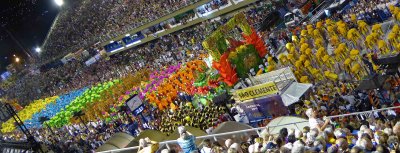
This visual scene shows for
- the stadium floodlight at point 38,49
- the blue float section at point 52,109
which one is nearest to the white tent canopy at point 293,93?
the blue float section at point 52,109

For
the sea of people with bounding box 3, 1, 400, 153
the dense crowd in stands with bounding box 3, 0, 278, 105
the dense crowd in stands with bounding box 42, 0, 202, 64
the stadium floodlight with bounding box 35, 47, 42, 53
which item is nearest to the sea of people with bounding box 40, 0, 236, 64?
the dense crowd in stands with bounding box 42, 0, 202, 64

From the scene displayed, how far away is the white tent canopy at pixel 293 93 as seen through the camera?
1806cm

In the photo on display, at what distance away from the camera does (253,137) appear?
1168 centimetres

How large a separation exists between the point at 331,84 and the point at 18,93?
5849 cm

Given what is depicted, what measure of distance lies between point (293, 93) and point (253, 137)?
7.13 meters

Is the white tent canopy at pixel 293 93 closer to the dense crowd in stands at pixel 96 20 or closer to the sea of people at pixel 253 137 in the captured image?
the sea of people at pixel 253 137

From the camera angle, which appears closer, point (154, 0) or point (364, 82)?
point (364, 82)

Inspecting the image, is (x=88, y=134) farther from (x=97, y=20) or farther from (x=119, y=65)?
(x=97, y=20)

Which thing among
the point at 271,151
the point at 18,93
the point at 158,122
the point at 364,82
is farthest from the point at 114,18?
the point at 271,151

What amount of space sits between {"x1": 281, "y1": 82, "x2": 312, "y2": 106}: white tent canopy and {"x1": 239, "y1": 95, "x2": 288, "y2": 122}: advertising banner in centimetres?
44

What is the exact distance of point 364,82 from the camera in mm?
14484

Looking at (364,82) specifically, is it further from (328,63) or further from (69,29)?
(69,29)

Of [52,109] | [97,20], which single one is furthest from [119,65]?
[97,20]

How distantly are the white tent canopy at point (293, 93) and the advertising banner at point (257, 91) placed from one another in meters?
0.53
